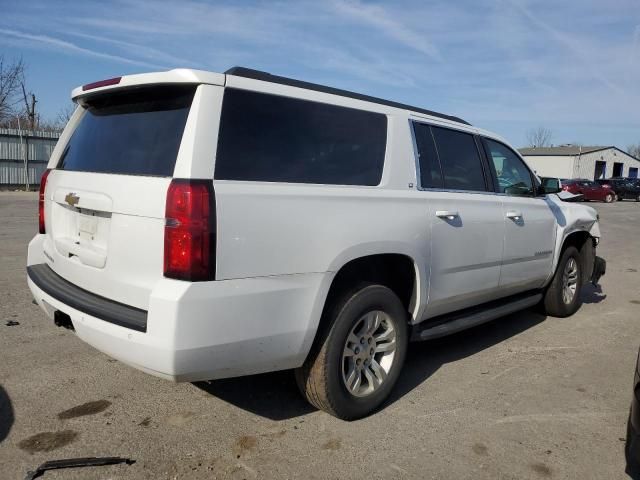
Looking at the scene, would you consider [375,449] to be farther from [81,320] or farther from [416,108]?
[416,108]

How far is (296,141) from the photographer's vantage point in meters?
3.08

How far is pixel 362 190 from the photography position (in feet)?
11.0

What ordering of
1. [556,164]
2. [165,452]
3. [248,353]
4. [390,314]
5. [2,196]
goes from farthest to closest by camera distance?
[556,164] < [2,196] < [390,314] < [165,452] < [248,353]

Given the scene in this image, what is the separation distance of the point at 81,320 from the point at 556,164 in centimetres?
6000

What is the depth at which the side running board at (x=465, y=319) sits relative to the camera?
3924 mm

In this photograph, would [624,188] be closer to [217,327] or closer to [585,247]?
[585,247]

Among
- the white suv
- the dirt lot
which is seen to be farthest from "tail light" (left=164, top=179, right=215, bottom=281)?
the dirt lot

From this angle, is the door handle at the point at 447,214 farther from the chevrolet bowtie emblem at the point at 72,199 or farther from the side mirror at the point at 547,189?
the chevrolet bowtie emblem at the point at 72,199

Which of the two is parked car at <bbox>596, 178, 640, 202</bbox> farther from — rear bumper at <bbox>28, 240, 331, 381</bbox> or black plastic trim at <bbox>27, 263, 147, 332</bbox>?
black plastic trim at <bbox>27, 263, 147, 332</bbox>

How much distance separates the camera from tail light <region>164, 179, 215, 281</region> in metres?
2.56

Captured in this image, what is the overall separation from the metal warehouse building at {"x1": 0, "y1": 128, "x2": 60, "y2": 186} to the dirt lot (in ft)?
70.1

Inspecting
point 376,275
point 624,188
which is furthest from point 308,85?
point 624,188

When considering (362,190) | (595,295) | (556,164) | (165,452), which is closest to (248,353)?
(165,452)

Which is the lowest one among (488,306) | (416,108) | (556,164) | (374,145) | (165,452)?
(165,452)
